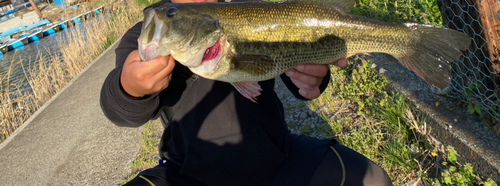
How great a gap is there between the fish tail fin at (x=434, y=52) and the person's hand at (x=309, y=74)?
1.42 ft

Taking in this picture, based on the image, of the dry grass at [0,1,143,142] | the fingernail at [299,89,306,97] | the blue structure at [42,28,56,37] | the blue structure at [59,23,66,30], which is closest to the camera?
the fingernail at [299,89,306,97]

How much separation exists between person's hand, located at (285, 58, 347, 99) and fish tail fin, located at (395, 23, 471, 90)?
0.43 m

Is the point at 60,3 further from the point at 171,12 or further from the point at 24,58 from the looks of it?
the point at 171,12

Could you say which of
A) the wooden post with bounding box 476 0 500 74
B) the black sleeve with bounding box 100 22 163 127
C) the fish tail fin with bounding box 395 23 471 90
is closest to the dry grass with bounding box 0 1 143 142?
the black sleeve with bounding box 100 22 163 127

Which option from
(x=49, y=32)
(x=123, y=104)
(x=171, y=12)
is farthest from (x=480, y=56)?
(x=49, y=32)

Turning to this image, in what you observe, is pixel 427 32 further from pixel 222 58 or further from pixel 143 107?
pixel 143 107

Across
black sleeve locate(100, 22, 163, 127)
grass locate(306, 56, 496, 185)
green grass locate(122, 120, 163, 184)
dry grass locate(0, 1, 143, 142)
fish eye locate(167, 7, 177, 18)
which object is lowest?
dry grass locate(0, 1, 143, 142)

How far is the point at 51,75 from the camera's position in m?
8.51

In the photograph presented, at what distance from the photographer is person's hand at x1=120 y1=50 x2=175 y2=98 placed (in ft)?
5.84

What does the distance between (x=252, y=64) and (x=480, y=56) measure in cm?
215

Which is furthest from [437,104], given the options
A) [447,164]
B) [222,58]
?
[222,58]

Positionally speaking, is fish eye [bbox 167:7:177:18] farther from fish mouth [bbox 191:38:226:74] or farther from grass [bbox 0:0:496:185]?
grass [bbox 0:0:496:185]

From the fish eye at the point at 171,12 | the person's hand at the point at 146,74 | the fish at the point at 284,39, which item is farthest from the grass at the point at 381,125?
the fish eye at the point at 171,12

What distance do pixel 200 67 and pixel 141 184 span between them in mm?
978
